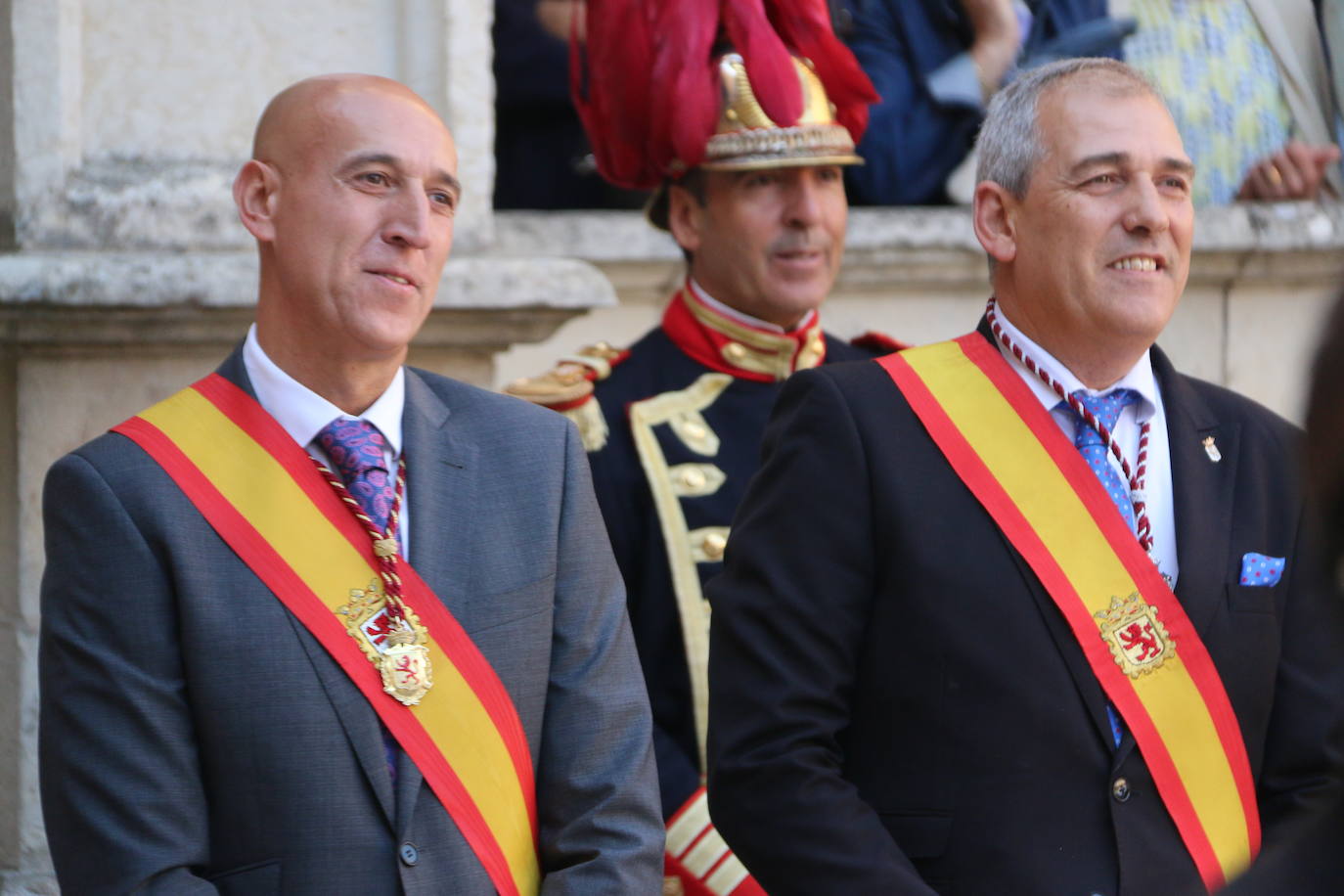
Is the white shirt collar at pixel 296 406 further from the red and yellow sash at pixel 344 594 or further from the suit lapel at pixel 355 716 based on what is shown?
the suit lapel at pixel 355 716

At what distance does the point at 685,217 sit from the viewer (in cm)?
397

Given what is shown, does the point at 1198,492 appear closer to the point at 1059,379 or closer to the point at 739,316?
the point at 1059,379

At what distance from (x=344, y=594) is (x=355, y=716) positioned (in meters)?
0.17

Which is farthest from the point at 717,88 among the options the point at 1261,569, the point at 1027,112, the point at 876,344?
the point at 1261,569

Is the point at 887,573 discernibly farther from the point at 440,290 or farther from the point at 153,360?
the point at 153,360

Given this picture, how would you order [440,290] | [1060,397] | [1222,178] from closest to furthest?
[1060,397], [440,290], [1222,178]

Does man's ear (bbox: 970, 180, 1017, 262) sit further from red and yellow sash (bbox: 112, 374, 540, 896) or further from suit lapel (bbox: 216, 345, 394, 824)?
suit lapel (bbox: 216, 345, 394, 824)

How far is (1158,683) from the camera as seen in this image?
2680 millimetres

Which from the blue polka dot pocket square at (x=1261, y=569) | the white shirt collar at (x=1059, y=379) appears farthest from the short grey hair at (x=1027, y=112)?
the blue polka dot pocket square at (x=1261, y=569)

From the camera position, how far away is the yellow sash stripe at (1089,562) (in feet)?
8.80

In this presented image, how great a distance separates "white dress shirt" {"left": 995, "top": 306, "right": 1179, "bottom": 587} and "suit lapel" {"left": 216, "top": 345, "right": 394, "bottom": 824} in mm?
1047

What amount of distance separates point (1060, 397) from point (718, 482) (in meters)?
0.92

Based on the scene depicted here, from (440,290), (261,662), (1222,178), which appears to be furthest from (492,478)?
(1222,178)

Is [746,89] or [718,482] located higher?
[746,89]
